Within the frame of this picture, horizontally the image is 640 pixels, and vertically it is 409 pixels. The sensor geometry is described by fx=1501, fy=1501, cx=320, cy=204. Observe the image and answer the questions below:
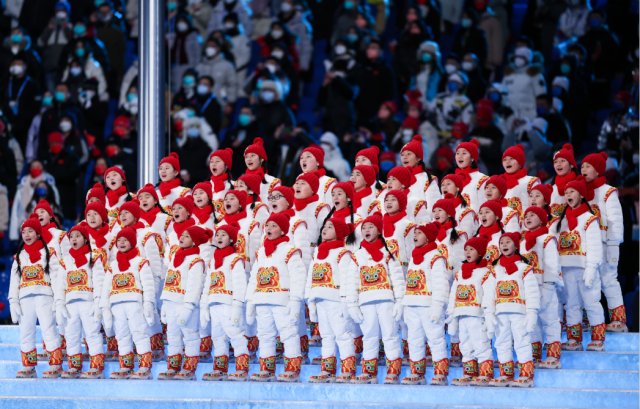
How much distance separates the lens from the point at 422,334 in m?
11.0

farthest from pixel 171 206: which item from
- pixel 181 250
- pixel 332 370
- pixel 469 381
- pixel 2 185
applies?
pixel 2 185

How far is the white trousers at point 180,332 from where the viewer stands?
11.5 meters

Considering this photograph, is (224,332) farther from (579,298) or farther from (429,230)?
(579,298)

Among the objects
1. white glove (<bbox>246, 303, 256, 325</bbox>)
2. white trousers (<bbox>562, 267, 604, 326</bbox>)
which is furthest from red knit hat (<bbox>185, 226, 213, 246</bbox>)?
white trousers (<bbox>562, 267, 604, 326</bbox>)

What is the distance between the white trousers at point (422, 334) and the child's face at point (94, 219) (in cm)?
272

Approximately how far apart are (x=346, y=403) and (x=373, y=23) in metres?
7.35

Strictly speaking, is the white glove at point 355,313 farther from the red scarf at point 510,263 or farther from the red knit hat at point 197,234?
the red knit hat at point 197,234

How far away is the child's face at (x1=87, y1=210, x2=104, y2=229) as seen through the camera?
12.0 metres

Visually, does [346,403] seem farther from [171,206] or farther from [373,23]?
[373,23]

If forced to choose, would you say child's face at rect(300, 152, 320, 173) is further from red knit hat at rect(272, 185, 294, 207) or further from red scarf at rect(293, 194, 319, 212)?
red knit hat at rect(272, 185, 294, 207)

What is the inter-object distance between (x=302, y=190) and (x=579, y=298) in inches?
91.3

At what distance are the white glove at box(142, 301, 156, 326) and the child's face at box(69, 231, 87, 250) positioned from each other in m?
0.75

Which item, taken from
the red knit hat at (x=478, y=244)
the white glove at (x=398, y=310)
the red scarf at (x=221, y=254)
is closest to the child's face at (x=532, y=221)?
the red knit hat at (x=478, y=244)

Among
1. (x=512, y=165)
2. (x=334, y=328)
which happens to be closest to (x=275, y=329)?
(x=334, y=328)
